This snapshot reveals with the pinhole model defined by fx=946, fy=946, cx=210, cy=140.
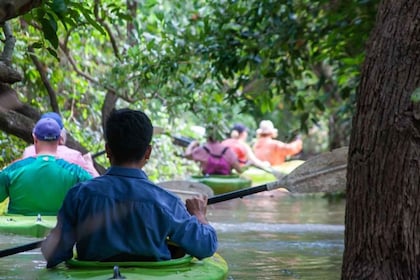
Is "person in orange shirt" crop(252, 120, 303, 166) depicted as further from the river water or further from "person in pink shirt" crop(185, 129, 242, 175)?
the river water

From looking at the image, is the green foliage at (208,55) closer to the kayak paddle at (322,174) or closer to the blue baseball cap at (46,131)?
the blue baseball cap at (46,131)

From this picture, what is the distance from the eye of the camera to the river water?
6.33 metres

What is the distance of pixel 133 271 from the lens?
13.1 ft

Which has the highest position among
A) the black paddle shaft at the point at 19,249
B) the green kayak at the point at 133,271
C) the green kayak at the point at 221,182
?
the green kayak at the point at 221,182

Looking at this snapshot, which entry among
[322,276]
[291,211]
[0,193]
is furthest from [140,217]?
[291,211]

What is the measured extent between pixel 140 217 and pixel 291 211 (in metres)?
9.56

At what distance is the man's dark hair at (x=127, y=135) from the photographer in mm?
4125

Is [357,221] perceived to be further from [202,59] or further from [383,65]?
[202,59]

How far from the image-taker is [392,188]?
3990mm

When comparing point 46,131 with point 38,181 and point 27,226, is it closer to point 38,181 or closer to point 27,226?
point 38,181

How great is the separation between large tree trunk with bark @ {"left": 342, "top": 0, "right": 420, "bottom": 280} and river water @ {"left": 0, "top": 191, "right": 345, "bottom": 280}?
177 centimetres

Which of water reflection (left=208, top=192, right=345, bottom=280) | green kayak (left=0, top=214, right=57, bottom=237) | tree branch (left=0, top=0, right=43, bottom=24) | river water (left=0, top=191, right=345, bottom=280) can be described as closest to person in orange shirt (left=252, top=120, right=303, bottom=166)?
water reflection (left=208, top=192, right=345, bottom=280)

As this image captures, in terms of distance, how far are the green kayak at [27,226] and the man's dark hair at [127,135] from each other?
2.43 m

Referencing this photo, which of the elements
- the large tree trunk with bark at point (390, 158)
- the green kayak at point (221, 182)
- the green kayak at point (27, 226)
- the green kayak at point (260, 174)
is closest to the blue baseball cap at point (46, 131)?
the green kayak at point (27, 226)
